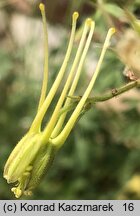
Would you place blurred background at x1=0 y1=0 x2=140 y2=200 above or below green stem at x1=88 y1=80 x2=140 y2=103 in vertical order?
below

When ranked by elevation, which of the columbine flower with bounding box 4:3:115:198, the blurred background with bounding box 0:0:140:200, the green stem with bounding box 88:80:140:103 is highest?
the green stem with bounding box 88:80:140:103

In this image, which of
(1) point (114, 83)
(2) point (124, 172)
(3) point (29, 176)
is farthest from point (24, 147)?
(2) point (124, 172)

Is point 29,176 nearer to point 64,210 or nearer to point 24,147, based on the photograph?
point 24,147

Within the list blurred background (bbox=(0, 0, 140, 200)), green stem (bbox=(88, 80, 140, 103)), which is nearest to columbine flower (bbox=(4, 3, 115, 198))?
green stem (bbox=(88, 80, 140, 103))

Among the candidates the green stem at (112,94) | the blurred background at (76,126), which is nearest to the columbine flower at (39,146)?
the green stem at (112,94)

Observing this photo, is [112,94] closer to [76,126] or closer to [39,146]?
[39,146]

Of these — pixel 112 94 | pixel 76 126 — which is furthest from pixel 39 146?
pixel 76 126

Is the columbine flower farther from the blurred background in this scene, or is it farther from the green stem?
the blurred background

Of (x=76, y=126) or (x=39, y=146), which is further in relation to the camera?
(x=76, y=126)

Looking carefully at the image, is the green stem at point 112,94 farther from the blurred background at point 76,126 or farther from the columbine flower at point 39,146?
the blurred background at point 76,126
